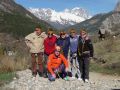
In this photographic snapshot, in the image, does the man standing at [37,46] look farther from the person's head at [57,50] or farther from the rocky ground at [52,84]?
the person's head at [57,50]

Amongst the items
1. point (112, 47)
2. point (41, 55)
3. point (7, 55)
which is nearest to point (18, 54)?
point (7, 55)

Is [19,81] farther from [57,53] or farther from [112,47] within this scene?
[112,47]

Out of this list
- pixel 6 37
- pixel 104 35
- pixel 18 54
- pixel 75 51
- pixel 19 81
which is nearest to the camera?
pixel 19 81

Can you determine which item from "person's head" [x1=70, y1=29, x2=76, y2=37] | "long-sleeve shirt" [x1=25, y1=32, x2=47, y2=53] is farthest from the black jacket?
"long-sleeve shirt" [x1=25, y1=32, x2=47, y2=53]

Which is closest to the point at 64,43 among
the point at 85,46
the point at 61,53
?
the point at 61,53

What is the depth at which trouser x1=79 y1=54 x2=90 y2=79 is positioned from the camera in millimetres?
15109

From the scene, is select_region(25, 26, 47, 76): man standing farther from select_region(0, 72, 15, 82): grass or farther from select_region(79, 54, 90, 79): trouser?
select_region(79, 54, 90, 79): trouser

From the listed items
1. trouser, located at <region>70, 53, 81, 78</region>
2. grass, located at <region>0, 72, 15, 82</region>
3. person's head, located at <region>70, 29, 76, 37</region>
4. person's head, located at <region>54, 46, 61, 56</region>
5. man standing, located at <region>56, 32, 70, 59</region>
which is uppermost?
person's head, located at <region>70, 29, 76, 37</region>

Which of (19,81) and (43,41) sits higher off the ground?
(43,41)

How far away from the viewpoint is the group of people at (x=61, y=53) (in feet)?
49.0

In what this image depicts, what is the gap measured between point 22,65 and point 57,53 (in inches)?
128

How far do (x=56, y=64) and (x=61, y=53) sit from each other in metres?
0.88

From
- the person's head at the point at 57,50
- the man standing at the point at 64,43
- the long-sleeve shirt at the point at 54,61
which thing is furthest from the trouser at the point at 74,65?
the person's head at the point at 57,50

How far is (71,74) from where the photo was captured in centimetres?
1565
